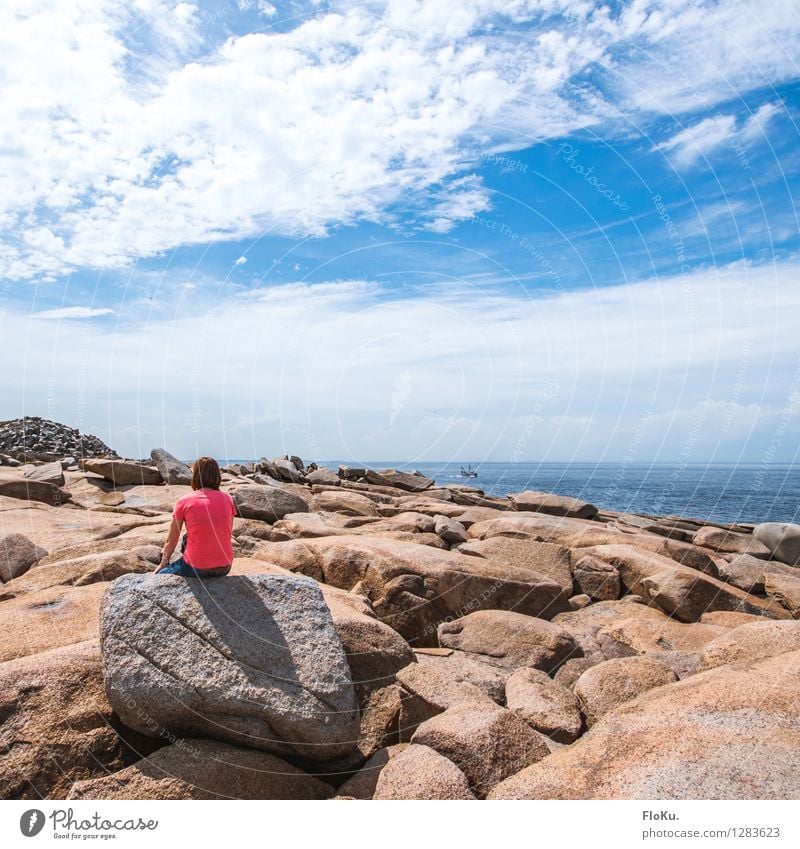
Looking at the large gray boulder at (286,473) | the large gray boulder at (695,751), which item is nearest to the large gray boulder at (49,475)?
the large gray boulder at (286,473)

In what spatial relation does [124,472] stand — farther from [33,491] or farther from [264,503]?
[264,503]

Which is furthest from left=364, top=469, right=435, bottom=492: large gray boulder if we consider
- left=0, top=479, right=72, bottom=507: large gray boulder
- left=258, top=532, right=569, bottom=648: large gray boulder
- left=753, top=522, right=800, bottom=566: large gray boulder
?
left=258, top=532, right=569, bottom=648: large gray boulder

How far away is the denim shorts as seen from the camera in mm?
6988

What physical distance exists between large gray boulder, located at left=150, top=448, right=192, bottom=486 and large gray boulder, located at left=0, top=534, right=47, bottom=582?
36.0 feet

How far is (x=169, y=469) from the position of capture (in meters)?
22.6

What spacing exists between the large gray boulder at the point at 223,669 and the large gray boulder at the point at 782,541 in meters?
20.7

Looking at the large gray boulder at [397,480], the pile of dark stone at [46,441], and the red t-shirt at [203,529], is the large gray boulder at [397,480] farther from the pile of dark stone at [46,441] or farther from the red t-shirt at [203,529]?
the red t-shirt at [203,529]

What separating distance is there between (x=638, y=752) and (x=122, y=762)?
4.75m

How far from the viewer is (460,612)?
11266mm

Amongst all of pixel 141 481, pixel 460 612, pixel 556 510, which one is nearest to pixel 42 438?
pixel 141 481

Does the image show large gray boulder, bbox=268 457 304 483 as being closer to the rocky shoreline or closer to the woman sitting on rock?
the rocky shoreline

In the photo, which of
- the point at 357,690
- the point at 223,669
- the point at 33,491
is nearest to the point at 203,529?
the point at 223,669
